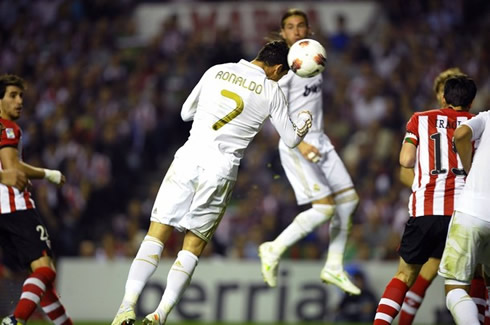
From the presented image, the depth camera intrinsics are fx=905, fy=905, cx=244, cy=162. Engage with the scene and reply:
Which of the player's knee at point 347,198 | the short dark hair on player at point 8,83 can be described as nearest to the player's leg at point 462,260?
the player's knee at point 347,198

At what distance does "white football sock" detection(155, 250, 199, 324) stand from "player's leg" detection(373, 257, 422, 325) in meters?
1.76

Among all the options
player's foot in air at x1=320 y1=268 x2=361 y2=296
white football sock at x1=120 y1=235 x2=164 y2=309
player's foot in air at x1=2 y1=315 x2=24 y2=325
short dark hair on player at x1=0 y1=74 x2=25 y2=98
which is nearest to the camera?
white football sock at x1=120 y1=235 x2=164 y2=309

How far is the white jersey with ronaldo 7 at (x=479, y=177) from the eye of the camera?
24.0 ft

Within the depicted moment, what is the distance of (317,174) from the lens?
10.0 m

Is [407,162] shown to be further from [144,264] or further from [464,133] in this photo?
[144,264]

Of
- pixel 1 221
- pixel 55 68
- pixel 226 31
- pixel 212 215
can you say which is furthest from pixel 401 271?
pixel 55 68

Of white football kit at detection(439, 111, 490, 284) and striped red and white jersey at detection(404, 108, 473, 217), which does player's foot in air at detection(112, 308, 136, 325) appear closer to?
white football kit at detection(439, 111, 490, 284)

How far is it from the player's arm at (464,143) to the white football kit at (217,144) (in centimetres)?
150

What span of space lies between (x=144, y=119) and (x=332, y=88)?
3.83 m

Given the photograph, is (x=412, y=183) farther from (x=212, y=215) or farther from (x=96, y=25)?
(x=96, y=25)

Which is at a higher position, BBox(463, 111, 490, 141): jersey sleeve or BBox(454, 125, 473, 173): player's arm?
BBox(463, 111, 490, 141): jersey sleeve

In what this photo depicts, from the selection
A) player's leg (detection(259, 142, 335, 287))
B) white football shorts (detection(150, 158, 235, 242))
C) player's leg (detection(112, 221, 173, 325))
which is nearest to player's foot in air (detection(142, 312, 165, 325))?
player's leg (detection(112, 221, 173, 325))

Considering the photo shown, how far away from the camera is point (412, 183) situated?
28.9 feet

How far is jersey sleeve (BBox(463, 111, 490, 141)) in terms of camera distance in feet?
24.1
